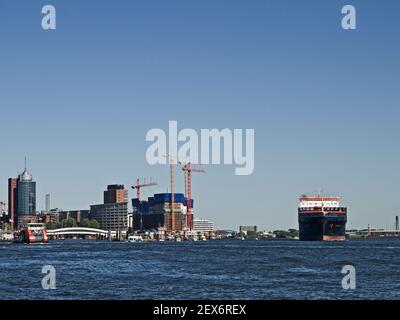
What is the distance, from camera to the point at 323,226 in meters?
185

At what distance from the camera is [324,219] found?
604 ft

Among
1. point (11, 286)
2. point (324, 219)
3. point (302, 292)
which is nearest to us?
point (302, 292)

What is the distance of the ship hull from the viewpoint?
605ft

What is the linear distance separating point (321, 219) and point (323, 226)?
204cm

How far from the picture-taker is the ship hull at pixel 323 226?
605ft

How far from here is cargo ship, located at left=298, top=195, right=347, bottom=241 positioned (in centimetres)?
18475

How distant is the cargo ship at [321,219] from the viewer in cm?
18475

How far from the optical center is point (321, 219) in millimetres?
184375
